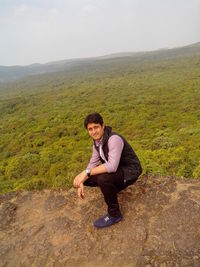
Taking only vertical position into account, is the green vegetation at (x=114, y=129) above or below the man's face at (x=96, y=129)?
below

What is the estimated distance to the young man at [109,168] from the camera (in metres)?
3.16

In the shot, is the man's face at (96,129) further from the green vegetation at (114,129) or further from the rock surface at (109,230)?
the green vegetation at (114,129)

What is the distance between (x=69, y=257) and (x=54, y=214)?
1027 mm

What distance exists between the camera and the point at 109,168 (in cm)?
313

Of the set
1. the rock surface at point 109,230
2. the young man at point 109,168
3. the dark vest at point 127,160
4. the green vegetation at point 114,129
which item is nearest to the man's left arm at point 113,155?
the young man at point 109,168

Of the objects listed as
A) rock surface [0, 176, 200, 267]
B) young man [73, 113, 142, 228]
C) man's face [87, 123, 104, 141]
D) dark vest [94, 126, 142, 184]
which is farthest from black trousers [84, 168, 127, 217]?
man's face [87, 123, 104, 141]

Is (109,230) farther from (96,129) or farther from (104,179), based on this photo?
(96,129)

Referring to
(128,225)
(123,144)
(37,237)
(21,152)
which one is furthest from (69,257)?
(21,152)

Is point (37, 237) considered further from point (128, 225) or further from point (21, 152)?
point (21, 152)

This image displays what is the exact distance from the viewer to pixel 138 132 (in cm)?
1455

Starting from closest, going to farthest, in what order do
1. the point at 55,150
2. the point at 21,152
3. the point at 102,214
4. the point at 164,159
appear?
the point at 102,214 < the point at 164,159 < the point at 55,150 < the point at 21,152

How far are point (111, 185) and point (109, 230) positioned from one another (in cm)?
69

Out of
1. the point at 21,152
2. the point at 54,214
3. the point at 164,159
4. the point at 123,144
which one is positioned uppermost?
the point at 123,144

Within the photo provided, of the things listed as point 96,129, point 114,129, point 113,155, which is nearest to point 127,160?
point 113,155
